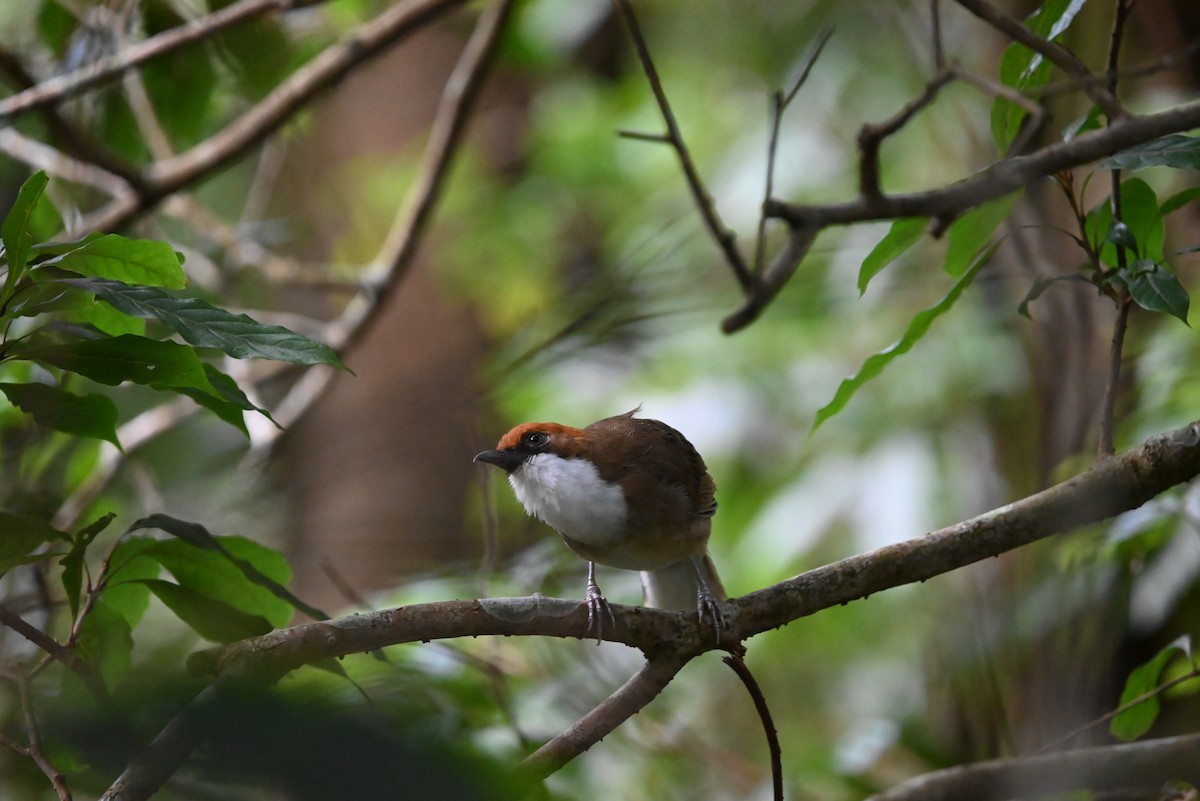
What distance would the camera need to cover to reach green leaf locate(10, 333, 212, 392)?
1.57 m

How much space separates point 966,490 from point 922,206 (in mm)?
2737

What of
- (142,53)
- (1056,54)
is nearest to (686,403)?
(142,53)

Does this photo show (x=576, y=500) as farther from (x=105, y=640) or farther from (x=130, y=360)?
(x=130, y=360)

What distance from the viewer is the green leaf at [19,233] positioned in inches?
59.5

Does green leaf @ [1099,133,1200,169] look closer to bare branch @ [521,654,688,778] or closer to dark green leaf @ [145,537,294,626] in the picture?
bare branch @ [521,654,688,778]

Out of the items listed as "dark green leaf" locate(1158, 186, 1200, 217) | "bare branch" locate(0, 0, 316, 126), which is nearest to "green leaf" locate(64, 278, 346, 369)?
"dark green leaf" locate(1158, 186, 1200, 217)

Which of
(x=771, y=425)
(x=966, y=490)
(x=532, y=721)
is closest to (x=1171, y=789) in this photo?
(x=532, y=721)

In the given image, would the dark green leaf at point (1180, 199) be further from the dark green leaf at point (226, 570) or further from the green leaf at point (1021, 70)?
the dark green leaf at point (226, 570)

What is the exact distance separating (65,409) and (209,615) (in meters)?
0.42

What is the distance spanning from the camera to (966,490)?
14.5 ft

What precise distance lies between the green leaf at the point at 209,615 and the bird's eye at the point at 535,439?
123cm

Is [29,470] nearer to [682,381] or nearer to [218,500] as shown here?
[218,500]

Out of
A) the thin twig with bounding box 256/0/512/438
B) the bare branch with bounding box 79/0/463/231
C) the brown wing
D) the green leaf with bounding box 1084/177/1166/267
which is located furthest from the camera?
the thin twig with bounding box 256/0/512/438

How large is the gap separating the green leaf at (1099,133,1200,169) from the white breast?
4.69 feet
